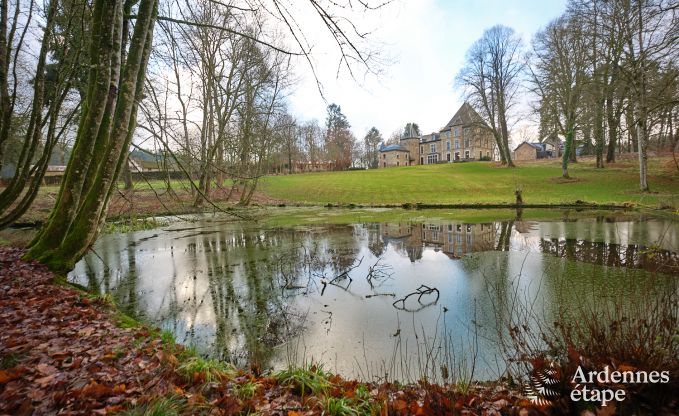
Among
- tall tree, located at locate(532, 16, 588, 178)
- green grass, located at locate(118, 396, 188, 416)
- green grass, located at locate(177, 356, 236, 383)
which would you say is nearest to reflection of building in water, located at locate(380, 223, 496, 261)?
Answer: green grass, located at locate(177, 356, 236, 383)

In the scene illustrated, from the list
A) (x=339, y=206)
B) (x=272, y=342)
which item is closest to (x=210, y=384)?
(x=272, y=342)

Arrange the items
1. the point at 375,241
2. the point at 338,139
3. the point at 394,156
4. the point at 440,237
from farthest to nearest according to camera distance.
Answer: the point at 394,156, the point at 338,139, the point at 440,237, the point at 375,241

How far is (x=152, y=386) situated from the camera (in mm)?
2566

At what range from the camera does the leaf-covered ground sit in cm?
224

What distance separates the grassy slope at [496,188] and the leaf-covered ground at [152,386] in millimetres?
18873

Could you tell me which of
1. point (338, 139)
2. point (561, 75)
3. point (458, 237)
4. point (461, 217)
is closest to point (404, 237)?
point (458, 237)

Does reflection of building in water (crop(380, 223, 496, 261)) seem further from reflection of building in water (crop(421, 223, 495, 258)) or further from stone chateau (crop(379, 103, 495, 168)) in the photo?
stone chateau (crop(379, 103, 495, 168))

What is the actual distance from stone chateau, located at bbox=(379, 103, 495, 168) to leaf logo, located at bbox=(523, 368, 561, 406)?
2330 inches

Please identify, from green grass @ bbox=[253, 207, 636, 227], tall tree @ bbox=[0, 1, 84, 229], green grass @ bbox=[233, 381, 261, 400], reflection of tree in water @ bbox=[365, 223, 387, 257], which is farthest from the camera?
green grass @ bbox=[253, 207, 636, 227]

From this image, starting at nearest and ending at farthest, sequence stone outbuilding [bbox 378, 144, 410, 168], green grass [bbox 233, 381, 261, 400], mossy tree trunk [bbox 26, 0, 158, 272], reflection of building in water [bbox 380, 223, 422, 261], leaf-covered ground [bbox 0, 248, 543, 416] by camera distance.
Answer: leaf-covered ground [bbox 0, 248, 543, 416] < green grass [bbox 233, 381, 261, 400] < mossy tree trunk [bbox 26, 0, 158, 272] < reflection of building in water [bbox 380, 223, 422, 261] < stone outbuilding [bbox 378, 144, 410, 168]

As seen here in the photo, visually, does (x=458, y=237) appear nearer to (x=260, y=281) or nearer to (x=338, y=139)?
(x=260, y=281)

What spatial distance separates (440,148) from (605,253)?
209 feet

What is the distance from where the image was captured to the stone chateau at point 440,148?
2412 inches

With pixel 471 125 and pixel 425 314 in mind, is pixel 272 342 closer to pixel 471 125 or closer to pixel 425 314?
pixel 425 314
